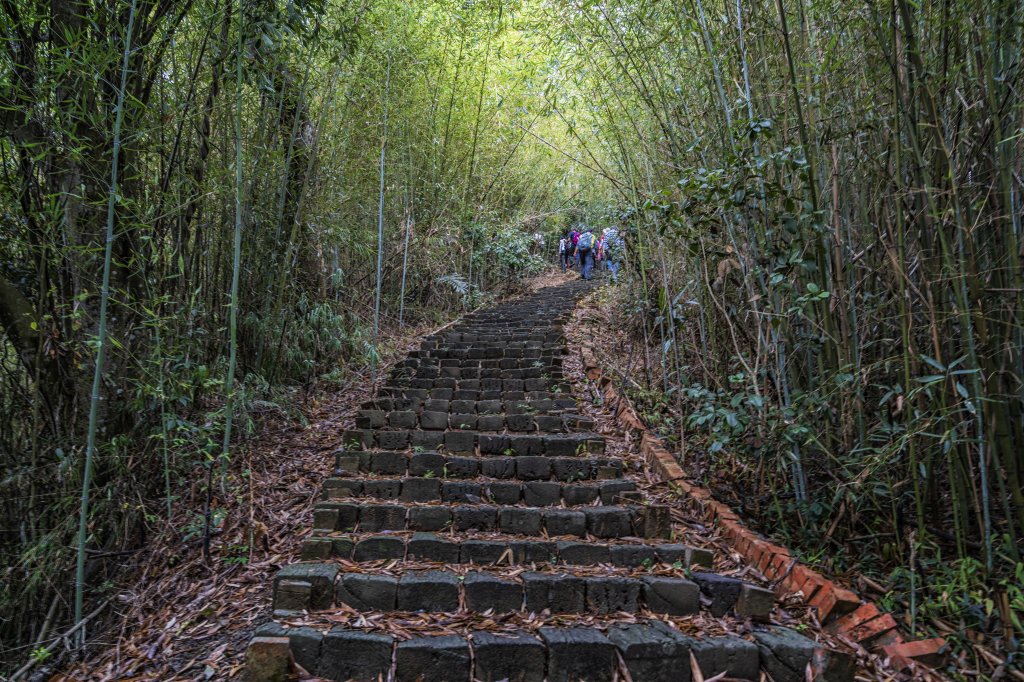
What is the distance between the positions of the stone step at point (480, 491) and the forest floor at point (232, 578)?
0.22 m

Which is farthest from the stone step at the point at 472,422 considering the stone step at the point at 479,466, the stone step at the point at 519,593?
the stone step at the point at 519,593

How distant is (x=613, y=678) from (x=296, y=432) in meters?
3.01

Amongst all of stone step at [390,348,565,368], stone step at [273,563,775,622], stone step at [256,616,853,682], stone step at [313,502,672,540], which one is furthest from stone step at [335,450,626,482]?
stone step at [390,348,565,368]

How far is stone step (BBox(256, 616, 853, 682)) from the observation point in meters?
1.86

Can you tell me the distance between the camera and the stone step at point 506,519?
2.74m

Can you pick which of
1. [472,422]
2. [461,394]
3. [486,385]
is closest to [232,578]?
[472,422]

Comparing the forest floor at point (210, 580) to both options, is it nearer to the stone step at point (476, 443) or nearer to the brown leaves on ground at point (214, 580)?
the brown leaves on ground at point (214, 580)

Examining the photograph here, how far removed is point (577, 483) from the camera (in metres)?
3.12

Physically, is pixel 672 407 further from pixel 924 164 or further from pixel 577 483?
pixel 924 164

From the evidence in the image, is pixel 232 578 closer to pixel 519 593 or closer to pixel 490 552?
pixel 490 552

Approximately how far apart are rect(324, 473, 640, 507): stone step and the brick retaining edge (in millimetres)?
354

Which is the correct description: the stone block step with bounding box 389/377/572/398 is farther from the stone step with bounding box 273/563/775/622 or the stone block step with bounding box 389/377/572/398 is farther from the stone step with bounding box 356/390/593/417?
→ the stone step with bounding box 273/563/775/622

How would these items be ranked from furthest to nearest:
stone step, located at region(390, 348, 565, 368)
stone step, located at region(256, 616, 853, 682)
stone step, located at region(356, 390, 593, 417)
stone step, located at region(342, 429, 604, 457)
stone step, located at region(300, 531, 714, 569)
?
stone step, located at region(390, 348, 565, 368) → stone step, located at region(356, 390, 593, 417) → stone step, located at region(342, 429, 604, 457) → stone step, located at region(300, 531, 714, 569) → stone step, located at region(256, 616, 853, 682)

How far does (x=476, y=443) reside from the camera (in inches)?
142
